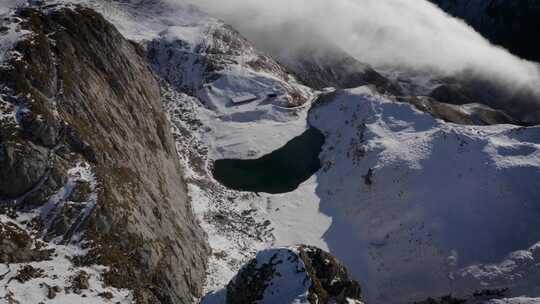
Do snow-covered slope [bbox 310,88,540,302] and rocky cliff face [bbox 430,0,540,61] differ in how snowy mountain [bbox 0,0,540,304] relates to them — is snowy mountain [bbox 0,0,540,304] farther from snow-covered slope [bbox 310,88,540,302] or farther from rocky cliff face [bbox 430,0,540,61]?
rocky cliff face [bbox 430,0,540,61]

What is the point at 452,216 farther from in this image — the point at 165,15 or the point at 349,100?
the point at 165,15

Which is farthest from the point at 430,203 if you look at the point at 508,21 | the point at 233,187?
the point at 508,21

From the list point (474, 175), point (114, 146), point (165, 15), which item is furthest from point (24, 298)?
point (165, 15)

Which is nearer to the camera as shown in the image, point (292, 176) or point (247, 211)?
point (247, 211)

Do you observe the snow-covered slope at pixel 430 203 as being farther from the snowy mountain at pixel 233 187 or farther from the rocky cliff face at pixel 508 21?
the rocky cliff face at pixel 508 21

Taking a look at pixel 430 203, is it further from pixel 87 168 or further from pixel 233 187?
pixel 87 168

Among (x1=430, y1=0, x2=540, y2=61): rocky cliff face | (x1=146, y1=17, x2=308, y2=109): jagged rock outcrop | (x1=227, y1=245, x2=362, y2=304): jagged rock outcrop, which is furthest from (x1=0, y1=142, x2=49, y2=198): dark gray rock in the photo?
(x1=430, y1=0, x2=540, y2=61): rocky cliff face
